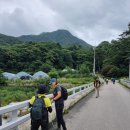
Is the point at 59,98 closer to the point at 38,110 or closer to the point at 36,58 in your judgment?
the point at 38,110

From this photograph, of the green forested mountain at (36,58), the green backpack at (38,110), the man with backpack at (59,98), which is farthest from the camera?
the green forested mountain at (36,58)

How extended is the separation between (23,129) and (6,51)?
14427 cm

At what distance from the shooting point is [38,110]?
8109 mm

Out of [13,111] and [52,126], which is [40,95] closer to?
[13,111]

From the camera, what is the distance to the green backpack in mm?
8125

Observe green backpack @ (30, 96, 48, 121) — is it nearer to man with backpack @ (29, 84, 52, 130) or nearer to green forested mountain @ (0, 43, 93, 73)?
man with backpack @ (29, 84, 52, 130)

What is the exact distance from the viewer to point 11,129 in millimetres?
9070

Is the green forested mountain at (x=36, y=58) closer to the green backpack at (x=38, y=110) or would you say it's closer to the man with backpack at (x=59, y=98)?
the man with backpack at (x=59, y=98)

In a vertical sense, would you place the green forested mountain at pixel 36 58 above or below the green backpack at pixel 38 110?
above

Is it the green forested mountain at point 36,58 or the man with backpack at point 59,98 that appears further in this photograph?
the green forested mountain at point 36,58

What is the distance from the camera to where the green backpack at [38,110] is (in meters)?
8.12

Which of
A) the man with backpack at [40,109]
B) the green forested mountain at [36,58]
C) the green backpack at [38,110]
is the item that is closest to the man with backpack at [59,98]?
the man with backpack at [40,109]

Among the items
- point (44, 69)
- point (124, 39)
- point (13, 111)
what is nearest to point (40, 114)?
point (13, 111)

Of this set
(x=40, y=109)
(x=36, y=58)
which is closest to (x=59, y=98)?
(x=40, y=109)
